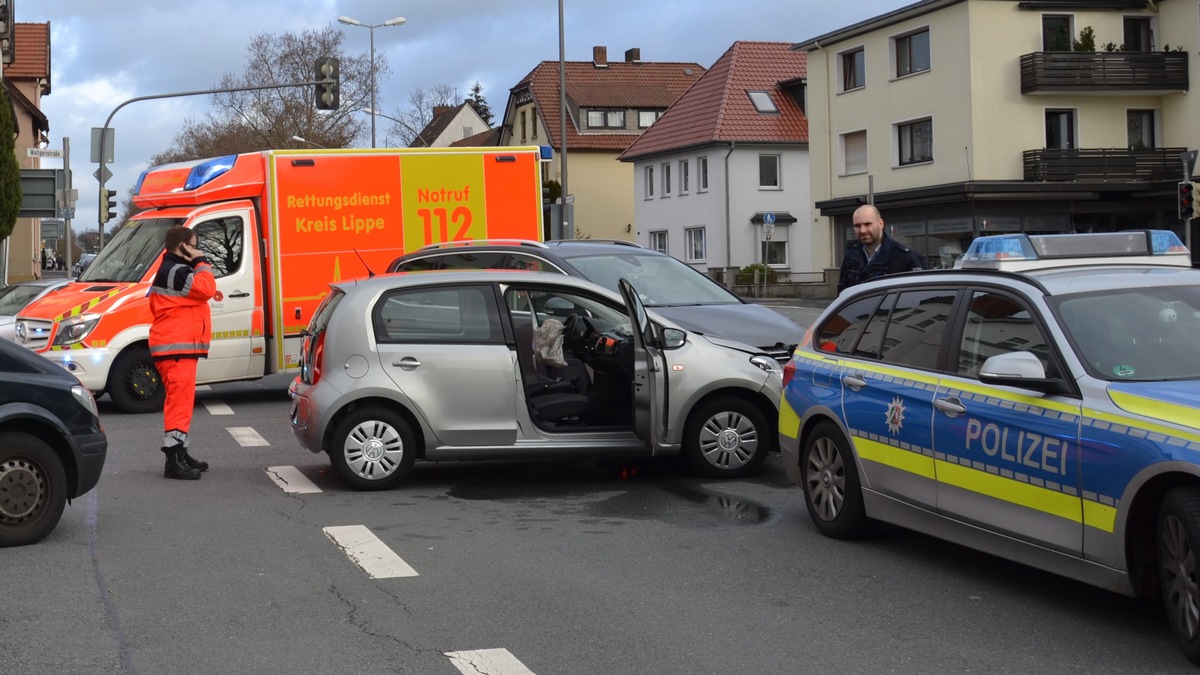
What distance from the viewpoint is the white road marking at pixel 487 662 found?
17.5 ft

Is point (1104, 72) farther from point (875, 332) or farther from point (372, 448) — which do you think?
point (875, 332)

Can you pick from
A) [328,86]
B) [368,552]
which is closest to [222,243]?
[368,552]

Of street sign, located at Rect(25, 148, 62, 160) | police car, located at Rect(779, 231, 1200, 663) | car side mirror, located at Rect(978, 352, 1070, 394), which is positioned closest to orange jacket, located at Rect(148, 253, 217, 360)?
police car, located at Rect(779, 231, 1200, 663)

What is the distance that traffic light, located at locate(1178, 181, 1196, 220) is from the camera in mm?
28094

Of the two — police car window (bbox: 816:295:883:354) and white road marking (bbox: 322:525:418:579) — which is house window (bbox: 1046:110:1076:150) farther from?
white road marking (bbox: 322:525:418:579)

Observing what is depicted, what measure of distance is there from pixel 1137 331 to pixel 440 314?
5051 millimetres

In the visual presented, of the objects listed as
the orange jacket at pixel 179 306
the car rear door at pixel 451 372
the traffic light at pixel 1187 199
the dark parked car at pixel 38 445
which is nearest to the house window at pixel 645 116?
the traffic light at pixel 1187 199

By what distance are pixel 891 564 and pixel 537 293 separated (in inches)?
147

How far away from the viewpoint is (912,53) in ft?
150

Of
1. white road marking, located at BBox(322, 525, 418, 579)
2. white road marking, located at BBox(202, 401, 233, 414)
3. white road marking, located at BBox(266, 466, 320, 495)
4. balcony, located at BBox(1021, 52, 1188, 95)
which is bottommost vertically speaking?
white road marking, located at BBox(322, 525, 418, 579)

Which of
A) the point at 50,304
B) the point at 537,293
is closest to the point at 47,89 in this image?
the point at 50,304

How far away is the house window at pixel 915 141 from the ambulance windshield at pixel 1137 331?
130 feet

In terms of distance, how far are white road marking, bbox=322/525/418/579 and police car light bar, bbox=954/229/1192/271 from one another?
3.26 metres

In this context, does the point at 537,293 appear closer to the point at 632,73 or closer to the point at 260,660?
the point at 260,660
